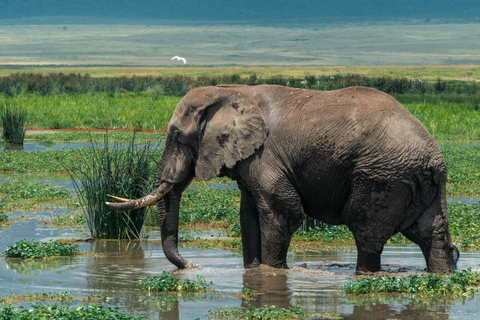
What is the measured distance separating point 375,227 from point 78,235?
533cm

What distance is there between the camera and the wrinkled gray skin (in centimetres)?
1014

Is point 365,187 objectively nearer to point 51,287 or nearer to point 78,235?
point 51,287

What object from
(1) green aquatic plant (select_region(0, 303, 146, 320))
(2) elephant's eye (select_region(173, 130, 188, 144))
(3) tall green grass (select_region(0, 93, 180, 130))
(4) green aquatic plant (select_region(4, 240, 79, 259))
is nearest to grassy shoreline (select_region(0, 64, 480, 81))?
(3) tall green grass (select_region(0, 93, 180, 130))

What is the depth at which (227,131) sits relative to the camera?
10.7 metres

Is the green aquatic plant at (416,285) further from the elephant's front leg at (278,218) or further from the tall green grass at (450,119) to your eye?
the tall green grass at (450,119)

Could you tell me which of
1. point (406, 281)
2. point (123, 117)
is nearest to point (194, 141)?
point (406, 281)

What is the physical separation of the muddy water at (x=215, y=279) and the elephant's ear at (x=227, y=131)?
137 centimetres

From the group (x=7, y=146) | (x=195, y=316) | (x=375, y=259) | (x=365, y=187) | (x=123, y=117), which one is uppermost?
(x=123, y=117)

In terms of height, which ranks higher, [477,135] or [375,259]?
[477,135]

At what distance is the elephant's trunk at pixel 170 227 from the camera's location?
11062 millimetres

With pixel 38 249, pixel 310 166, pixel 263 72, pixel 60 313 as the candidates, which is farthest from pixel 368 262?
pixel 263 72

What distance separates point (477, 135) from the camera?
31.1 m

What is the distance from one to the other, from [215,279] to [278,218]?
1027 mm

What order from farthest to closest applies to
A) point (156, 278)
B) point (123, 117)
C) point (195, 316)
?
point (123, 117)
point (156, 278)
point (195, 316)
